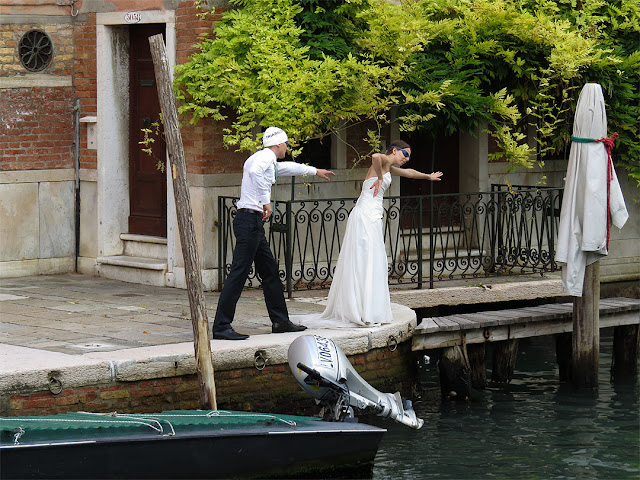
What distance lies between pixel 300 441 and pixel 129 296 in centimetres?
400

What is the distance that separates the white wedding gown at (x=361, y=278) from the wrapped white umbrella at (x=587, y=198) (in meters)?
1.70

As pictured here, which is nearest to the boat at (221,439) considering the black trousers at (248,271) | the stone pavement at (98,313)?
the black trousers at (248,271)

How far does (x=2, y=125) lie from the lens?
12.5 meters

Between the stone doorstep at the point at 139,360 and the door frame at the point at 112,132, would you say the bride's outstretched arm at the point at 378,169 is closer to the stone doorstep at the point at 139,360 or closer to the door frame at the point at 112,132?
the stone doorstep at the point at 139,360

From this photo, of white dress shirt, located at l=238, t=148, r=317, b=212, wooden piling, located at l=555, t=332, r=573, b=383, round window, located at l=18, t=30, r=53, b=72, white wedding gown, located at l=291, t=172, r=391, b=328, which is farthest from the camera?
round window, located at l=18, t=30, r=53, b=72

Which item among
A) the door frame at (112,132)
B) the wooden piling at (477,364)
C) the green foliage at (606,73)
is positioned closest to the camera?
the wooden piling at (477,364)

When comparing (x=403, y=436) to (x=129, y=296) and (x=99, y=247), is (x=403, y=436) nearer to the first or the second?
(x=129, y=296)

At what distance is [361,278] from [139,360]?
2268 millimetres

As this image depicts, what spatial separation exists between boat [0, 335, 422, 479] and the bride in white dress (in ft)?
4.28

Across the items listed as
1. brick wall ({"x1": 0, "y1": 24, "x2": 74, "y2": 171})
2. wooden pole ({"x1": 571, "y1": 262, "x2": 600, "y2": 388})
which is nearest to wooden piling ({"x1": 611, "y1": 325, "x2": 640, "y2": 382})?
wooden pole ({"x1": 571, "y1": 262, "x2": 600, "y2": 388})

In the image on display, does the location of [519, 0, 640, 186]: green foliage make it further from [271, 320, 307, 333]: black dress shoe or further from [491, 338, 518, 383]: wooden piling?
[271, 320, 307, 333]: black dress shoe

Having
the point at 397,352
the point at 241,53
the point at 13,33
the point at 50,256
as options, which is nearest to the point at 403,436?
the point at 397,352

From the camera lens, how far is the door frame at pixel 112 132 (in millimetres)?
12695

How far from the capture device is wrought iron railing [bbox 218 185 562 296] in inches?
467
